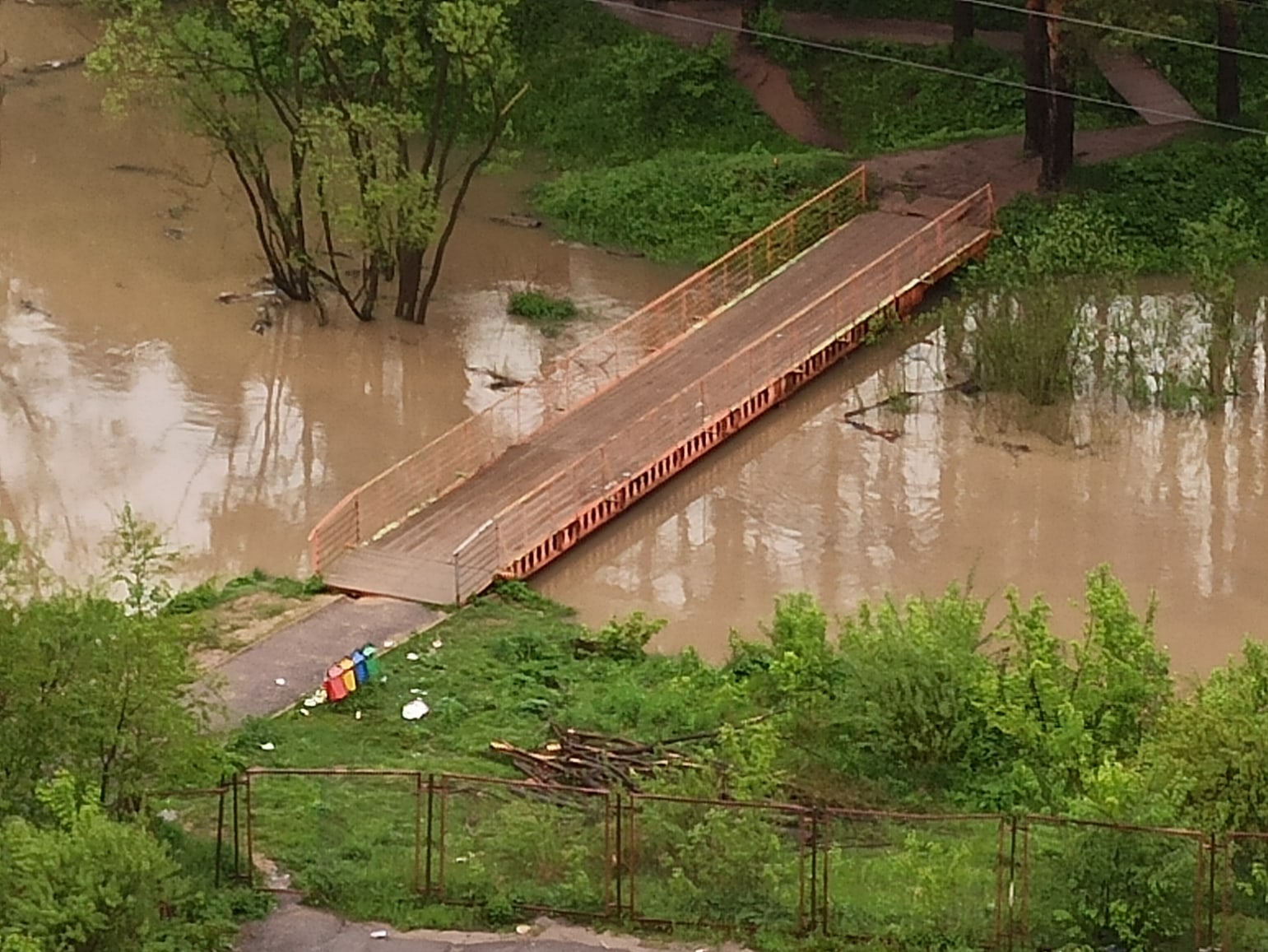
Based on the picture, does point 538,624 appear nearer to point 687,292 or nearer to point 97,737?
point 97,737

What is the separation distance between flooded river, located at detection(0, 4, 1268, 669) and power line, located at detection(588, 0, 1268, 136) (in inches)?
266

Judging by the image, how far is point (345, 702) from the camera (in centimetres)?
2150

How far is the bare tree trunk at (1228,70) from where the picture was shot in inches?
1423

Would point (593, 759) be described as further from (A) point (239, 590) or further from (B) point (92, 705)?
(A) point (239, 590)

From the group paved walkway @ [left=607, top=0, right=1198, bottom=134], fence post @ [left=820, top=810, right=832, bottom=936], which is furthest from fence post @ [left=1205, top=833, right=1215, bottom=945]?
paved walkway @ [left=607, top=0, right=1198, bottom=134]

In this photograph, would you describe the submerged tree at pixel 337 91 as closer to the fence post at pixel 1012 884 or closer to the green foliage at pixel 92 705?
the green foliage at pixel 92 705

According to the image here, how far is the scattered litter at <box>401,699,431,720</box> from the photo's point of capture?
2134 cm

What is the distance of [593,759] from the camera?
2006 cm

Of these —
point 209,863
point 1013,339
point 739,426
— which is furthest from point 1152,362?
point 209,863

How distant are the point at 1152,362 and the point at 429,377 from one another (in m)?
8.70

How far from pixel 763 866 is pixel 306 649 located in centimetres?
681

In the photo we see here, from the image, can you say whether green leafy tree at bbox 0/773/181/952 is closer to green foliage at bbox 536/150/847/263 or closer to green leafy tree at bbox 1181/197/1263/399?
green leafy tree at bbox 1181/197/1263/399

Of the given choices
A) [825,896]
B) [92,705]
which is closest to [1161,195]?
[825,896]

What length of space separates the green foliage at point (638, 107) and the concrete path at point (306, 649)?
53.0 feet
